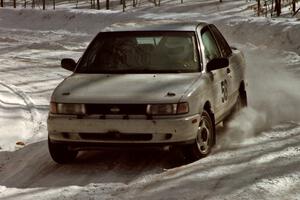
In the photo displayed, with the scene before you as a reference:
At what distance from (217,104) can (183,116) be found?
114 cm

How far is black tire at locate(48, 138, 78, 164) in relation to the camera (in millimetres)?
6168

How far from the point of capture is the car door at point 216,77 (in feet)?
22.3

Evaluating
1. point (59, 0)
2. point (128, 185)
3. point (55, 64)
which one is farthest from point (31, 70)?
point (59, 0)

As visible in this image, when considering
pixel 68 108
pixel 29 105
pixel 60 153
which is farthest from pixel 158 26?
pixel 29 105

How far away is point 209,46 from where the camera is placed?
23.9 ft

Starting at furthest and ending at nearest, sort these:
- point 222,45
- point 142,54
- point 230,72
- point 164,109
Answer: point 222,45, point 230,72, point 142,54, point 164,109

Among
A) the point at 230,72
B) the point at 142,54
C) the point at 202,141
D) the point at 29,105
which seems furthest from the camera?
the point at 29,105

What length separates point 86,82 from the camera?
636cm

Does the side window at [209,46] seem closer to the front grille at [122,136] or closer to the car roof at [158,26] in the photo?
the car roof at [158,26]

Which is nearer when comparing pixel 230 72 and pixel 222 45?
pixel 230 72

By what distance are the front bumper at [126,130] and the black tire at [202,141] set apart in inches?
6.0

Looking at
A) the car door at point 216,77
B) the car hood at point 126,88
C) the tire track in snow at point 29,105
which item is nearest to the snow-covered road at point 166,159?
the tire track in snow at point 29,105

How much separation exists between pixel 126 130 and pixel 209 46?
205cm

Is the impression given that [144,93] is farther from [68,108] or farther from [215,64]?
[215,64]
